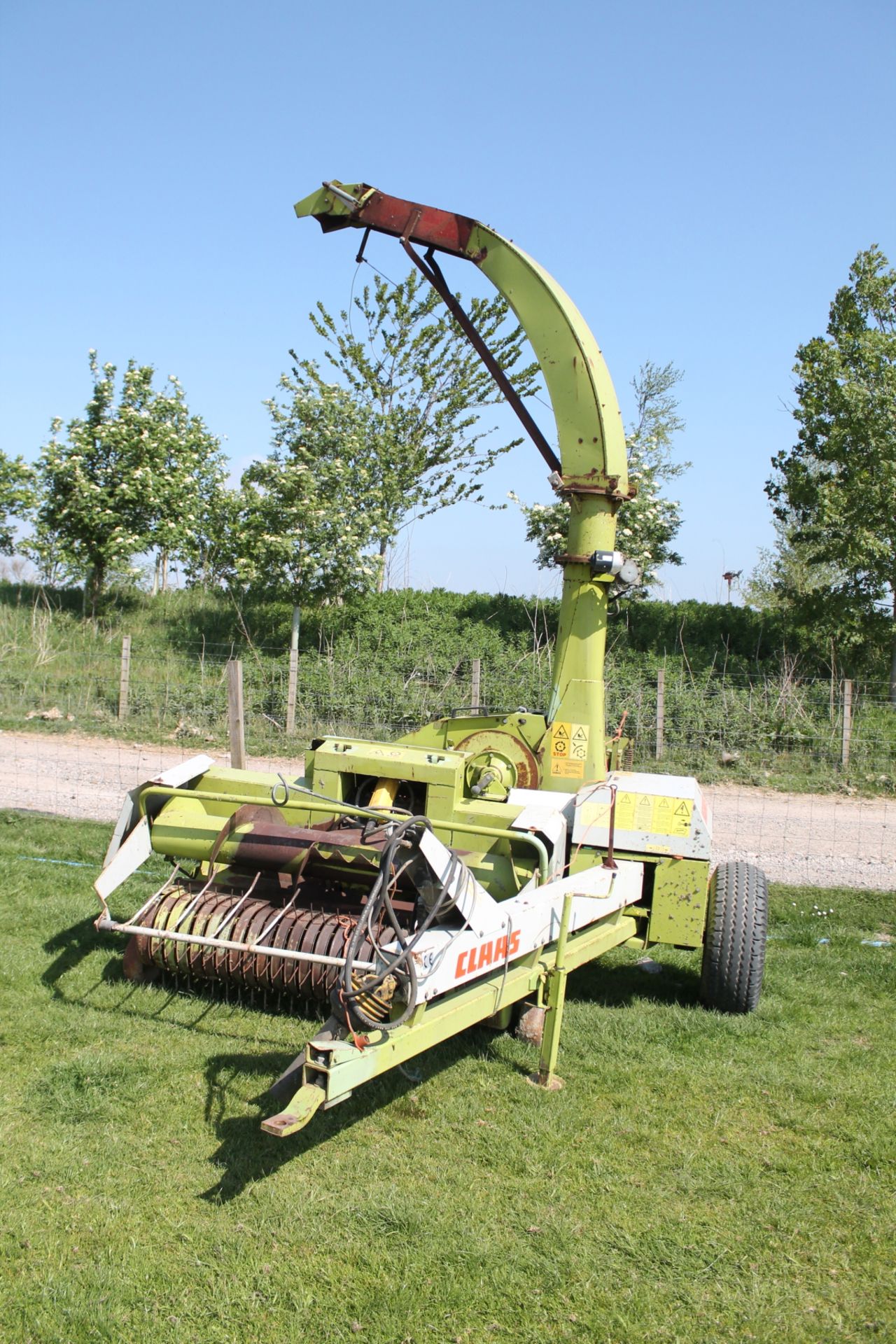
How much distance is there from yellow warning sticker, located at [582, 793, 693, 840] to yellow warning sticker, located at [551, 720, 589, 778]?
0.59 m

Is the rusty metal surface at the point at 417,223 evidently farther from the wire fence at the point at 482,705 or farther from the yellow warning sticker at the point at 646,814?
the wire fence at the point at 482,705

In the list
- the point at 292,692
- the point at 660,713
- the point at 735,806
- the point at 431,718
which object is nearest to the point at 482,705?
the point at 431,718

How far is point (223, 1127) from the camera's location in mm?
4352

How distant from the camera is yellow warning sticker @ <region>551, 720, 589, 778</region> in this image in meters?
6.66

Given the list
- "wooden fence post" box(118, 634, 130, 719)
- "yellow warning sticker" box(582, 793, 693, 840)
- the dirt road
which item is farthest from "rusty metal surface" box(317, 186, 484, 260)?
"wooden fence post" box(118, 634, 130, 719)

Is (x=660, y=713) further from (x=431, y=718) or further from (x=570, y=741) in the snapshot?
(x=570, y=741)

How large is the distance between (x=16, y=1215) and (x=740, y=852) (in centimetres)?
759

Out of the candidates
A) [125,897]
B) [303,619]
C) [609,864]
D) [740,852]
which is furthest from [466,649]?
[609,864]

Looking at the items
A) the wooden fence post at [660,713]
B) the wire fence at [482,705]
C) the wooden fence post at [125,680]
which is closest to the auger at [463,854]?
the wooden fence post at [660,713]

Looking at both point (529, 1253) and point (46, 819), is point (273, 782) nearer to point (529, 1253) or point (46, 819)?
point (529, 1253)

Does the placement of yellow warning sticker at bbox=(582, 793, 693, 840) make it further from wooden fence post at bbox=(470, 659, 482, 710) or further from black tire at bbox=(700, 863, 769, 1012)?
wooden fence post at bbox=(470, 659, 482, 710)

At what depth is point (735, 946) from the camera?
5898 millimetres

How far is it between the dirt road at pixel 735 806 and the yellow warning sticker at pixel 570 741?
3418 mm

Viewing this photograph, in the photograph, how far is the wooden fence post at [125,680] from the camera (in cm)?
1520
